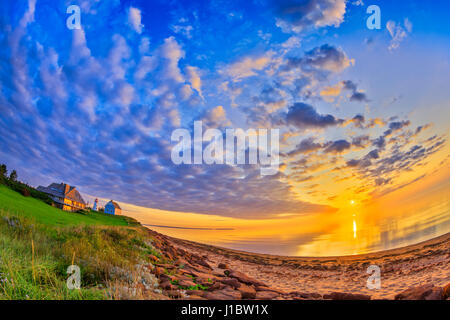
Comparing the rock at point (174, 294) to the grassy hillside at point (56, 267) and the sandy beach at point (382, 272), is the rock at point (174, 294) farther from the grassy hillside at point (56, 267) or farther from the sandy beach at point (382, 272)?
the sandy beach at point (382, 272)

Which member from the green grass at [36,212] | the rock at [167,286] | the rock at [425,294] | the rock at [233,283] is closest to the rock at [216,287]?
the rock at [233,283]

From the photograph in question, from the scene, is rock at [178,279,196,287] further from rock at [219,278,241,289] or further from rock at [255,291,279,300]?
rock at [255,291,279,300]

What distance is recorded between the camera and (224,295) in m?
5.61

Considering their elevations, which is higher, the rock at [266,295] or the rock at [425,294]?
the rock at [425,294]

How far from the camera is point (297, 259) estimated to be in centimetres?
1847

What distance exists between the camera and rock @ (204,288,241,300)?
5.37m

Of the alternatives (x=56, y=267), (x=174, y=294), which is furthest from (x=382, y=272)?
(x=56, y=267)

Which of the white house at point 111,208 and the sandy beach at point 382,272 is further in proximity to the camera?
the white house at point 111,208

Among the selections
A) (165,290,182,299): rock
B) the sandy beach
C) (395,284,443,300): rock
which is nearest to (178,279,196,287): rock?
(165,290,182,299): rock

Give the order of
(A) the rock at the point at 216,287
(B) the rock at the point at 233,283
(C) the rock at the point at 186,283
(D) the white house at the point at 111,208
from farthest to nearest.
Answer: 1. (D) the white house at the point at 111,208
2. (B) the rock at the point at 233,283
3. (C) the rock at the point at 186,283
4. (A) the rock at the point at 216,287

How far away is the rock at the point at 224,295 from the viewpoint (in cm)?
537

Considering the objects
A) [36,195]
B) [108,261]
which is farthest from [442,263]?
[36,195]

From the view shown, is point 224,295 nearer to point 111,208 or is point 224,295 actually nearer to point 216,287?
point 216,287
